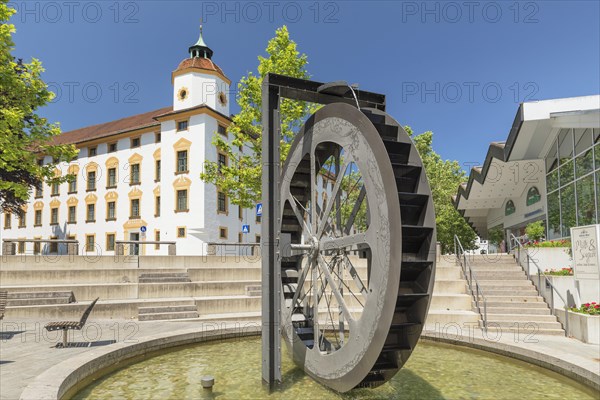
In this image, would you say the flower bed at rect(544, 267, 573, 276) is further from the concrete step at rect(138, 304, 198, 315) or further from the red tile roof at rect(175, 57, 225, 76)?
the red tile roof at rect(175, 57, 225, 76)

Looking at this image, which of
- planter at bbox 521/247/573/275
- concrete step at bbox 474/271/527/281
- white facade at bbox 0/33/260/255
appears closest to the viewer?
planter at bbox 521/247/573/275

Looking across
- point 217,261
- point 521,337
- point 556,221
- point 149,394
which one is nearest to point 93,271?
point 217,261

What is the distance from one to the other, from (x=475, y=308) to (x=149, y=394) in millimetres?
9038

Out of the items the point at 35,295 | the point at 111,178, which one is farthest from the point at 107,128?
the point at 35,295

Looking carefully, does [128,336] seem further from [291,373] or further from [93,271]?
[93,271]

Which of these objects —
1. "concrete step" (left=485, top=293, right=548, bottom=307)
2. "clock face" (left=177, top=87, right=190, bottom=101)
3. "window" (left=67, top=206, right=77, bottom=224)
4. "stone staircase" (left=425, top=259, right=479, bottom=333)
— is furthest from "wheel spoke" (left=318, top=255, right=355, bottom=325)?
"window" (left=67, top=206, right=77, bottom=224)

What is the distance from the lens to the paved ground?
6.41 m

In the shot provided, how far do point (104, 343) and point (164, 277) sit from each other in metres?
6.30

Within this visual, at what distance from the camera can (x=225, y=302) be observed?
42.4 feet

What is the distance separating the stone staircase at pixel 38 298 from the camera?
1173 centimetres

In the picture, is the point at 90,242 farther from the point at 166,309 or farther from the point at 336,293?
the point at 336,293

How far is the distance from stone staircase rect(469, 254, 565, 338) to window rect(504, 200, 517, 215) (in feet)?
35.1

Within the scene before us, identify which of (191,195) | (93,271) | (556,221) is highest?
(191,195)

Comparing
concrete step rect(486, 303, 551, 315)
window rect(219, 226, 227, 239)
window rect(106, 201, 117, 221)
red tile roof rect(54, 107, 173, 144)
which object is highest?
red tile roof rect(54, 107, 173, 144)
